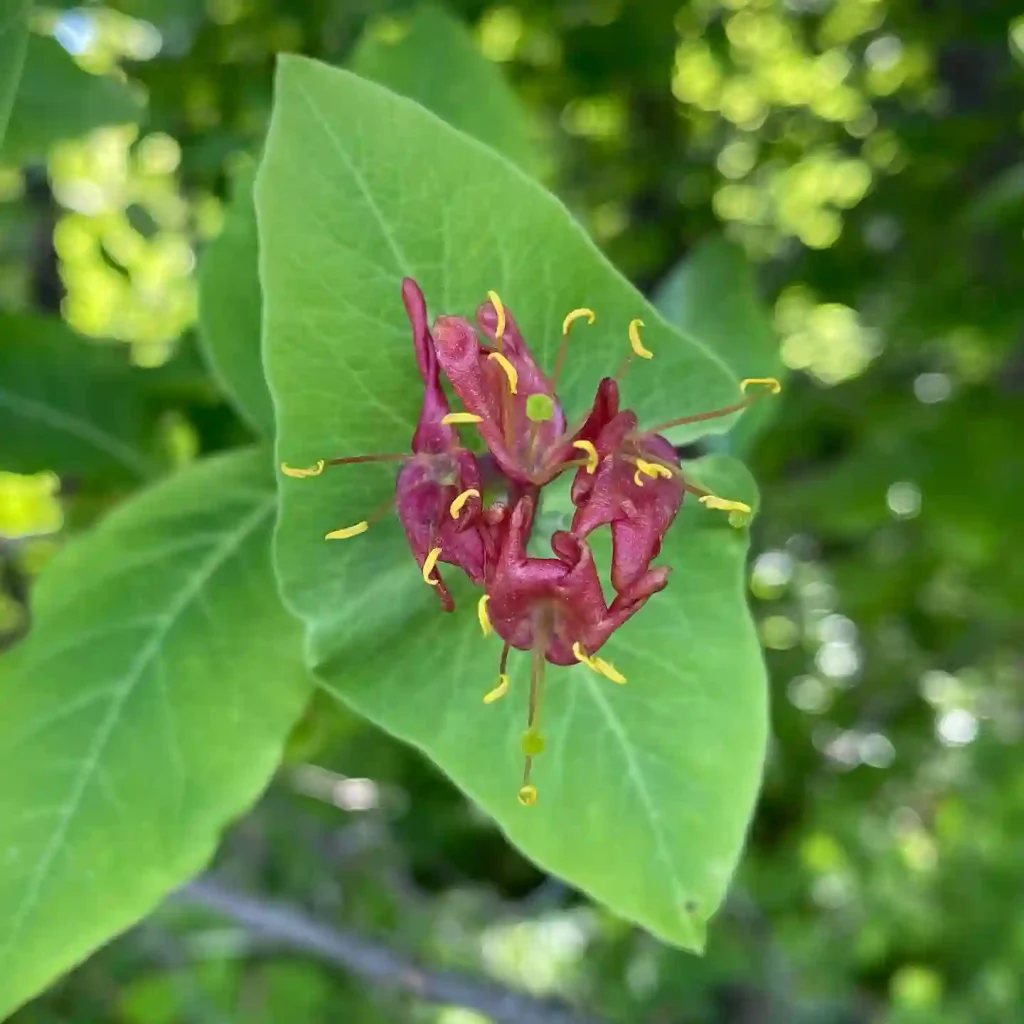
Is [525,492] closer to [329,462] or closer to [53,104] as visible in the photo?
[329,462]

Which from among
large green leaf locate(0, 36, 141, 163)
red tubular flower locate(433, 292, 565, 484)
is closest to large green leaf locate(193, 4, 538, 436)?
large green leaf locate(0, 36, 141, 163)

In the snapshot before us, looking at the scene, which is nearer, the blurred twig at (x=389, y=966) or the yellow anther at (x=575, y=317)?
the yellow anther at (x=575, y=317)

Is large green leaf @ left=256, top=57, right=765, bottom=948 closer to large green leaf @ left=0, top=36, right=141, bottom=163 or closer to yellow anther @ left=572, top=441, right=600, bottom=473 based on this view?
yellow anther @ left=572, top=441, right=600, bottom=473

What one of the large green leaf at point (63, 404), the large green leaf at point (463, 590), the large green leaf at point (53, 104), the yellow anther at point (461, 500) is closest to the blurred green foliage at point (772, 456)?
the large green leaf at point (63, 404)

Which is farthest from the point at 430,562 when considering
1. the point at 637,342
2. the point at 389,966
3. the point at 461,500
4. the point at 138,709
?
the point at 389,966

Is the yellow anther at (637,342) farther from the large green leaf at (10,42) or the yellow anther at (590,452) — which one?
the large green leaf at (10,42)

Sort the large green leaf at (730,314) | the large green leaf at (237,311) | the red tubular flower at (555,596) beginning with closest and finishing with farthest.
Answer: the red tubular flower at (555,596) < the large green leaf at (237,311) < the large green leaf at (730,314)

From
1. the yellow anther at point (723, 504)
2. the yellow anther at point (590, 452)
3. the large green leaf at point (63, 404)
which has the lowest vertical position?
the large green leaf at point (63, 404)
